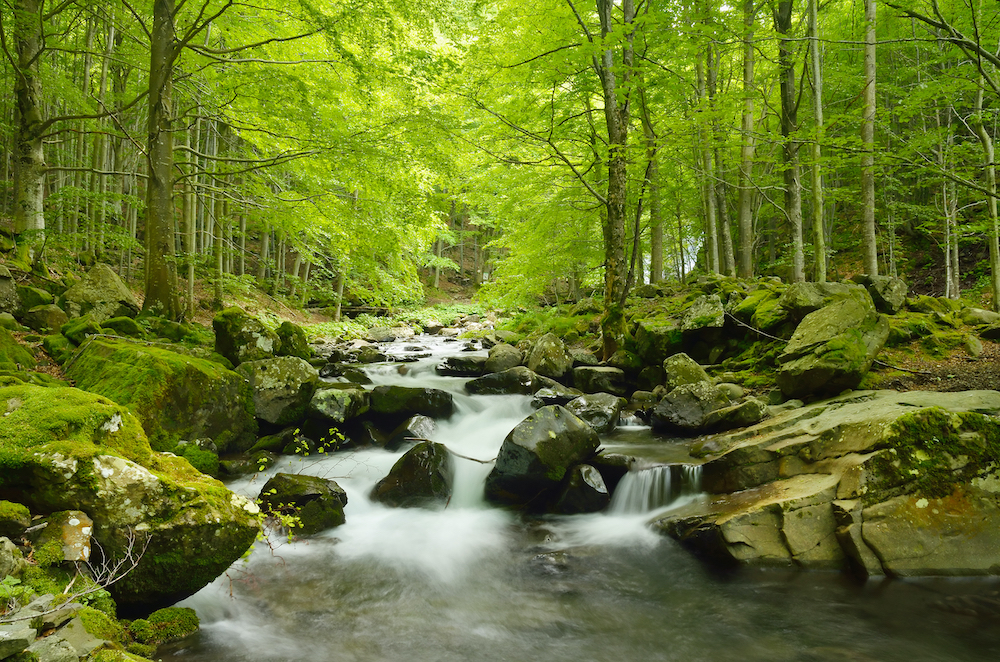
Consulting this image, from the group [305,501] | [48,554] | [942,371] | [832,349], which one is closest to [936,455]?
[832,349]

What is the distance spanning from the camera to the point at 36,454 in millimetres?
2990

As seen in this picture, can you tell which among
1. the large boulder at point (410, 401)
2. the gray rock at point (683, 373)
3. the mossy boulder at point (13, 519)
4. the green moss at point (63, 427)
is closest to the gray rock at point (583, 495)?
the gray rock at point (683, 373)

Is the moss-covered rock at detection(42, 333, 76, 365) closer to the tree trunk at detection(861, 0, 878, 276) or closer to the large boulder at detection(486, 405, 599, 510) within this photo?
the large boulder at detection(486, 405, 599, 510)

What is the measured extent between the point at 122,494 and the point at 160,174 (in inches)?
268

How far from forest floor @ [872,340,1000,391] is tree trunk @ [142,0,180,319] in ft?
35.7

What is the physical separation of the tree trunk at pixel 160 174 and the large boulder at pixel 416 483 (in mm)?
5128

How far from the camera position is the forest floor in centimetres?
605

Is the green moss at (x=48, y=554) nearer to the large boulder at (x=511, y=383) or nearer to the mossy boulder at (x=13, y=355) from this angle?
the mossy boulder at (x=13, y=355)

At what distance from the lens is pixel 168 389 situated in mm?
5863

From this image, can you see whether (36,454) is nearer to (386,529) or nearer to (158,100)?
→ (386,529)

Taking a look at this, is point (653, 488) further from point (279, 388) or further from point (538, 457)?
point (279, 388)

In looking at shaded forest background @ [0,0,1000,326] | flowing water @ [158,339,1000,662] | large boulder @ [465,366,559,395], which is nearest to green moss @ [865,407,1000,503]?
flowing water @ [158,339,1000,662]

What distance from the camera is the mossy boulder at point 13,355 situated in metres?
5.17

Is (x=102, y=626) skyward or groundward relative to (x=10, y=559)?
groundward
